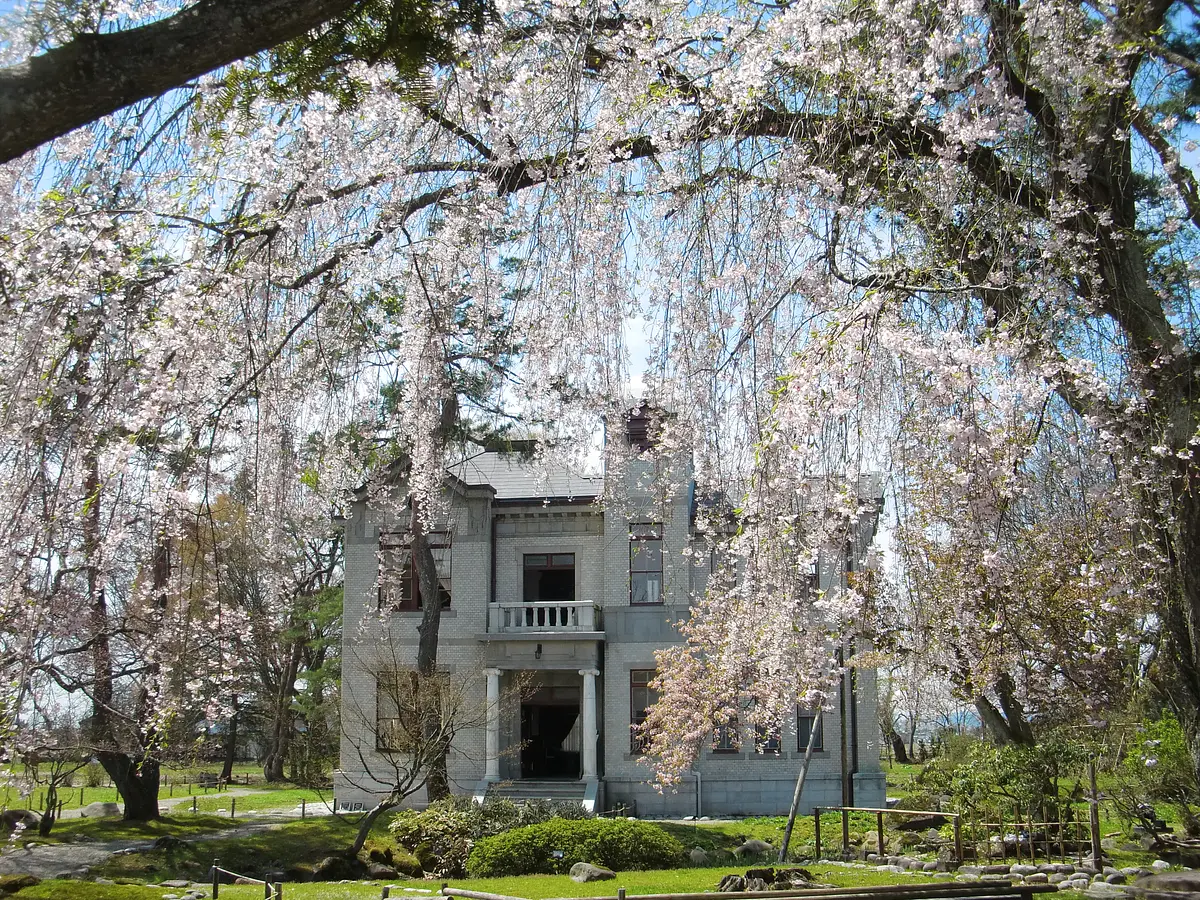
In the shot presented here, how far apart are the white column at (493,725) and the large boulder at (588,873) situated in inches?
275

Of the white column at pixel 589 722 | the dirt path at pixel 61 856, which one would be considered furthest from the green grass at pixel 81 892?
the white column at pixel 589 722

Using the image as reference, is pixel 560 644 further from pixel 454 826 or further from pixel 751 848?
pixel 751 848

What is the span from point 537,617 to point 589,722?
2.48m

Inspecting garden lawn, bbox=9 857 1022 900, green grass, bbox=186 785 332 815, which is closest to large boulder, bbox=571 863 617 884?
garden lawn, bbox=9 857 1022 900

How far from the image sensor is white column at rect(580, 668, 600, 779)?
72.4ft

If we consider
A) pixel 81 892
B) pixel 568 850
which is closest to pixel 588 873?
pixel 568 850

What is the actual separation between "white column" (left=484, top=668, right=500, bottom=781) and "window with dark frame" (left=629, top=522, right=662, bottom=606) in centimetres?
336

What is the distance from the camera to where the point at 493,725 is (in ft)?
71.4

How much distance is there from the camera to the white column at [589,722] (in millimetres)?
22078

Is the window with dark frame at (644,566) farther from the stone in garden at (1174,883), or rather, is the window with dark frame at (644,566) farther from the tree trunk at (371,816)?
the stone in garden at (1174,883)

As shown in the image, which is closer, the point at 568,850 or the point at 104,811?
the point at 568,850

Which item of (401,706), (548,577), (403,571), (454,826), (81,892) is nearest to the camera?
(81,892)

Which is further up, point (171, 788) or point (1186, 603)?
point (1186, 603)

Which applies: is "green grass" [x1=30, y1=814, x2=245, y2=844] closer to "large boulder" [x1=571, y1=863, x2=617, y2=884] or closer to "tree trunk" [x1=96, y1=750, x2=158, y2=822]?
"tree trunk" [x1=96, y1=750, x2=158, y2=822]
